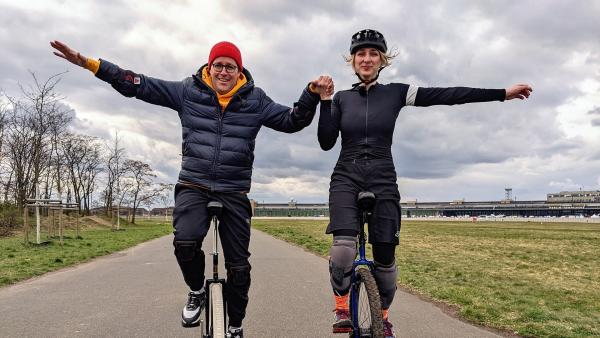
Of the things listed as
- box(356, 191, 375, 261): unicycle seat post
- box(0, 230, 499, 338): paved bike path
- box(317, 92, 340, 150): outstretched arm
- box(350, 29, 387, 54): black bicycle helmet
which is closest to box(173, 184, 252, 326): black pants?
box(317, 92, 340, 150): outstretched arm

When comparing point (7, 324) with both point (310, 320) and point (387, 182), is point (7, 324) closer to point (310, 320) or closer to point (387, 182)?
point (310, 320)

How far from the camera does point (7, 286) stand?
339 inches

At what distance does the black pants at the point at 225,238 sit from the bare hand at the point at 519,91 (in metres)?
2.42

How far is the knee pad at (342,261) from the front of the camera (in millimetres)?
3559

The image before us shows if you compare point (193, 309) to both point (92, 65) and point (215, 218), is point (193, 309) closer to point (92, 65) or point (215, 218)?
point (215, 218)

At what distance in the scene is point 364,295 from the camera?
11.3 feet

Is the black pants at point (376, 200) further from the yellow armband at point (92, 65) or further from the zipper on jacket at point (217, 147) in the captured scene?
the yellow armband at point (92, 65)

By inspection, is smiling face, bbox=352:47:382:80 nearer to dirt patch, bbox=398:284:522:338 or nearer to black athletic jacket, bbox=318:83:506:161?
black athletic jacket, bbox=318:83:506:161

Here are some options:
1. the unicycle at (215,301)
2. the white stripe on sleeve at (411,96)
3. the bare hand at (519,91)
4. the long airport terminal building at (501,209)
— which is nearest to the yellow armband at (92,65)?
the unicycle at (215,301)

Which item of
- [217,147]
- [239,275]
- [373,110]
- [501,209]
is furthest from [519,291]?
[501,209]

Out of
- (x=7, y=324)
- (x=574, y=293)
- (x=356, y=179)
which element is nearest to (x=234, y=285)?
(x=356, y=179)

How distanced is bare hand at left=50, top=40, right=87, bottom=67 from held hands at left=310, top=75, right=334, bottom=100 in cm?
188

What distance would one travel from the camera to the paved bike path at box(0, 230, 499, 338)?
5.00 metres

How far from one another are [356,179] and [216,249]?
1.21 m
